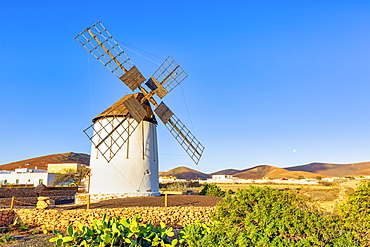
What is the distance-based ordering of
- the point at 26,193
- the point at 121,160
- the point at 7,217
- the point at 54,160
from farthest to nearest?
the point at 54,160 → the point at 26,193 → the point at 121,160 → the point at 7,217

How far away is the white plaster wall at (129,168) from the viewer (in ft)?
60.0

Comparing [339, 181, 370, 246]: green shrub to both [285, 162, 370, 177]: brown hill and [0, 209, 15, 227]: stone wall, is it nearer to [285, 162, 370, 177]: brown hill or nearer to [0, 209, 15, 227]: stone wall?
[0, 209, 15, 227]: stone wall

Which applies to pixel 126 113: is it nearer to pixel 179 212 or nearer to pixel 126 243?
pixel 179 212

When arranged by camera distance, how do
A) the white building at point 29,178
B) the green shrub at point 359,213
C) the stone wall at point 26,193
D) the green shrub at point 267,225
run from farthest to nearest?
the white building at point 29,178, the stone wall at point 26,193, the green shrub at point 359,213, the green shrub at point 267,225

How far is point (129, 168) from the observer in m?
18.6

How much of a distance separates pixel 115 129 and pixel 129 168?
8.93ft

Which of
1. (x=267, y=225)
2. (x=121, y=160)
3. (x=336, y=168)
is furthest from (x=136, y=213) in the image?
(x=336, y=168)

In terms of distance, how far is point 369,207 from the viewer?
646cm

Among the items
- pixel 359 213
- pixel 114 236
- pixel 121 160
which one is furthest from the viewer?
pixel 121 160

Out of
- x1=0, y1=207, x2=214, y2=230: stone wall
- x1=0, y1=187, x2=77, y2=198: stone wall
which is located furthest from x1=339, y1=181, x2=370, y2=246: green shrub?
x1=0, y1=187, x2=77, y2=198: stone wall

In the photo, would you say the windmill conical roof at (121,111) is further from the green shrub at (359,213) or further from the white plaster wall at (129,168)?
the green shrub at (359,213)

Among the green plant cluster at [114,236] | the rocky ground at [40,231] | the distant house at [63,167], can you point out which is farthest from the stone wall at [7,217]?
the distant house at [63,167]

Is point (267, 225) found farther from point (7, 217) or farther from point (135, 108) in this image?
point (7, 217)

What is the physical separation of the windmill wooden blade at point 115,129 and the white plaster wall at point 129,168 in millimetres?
128
